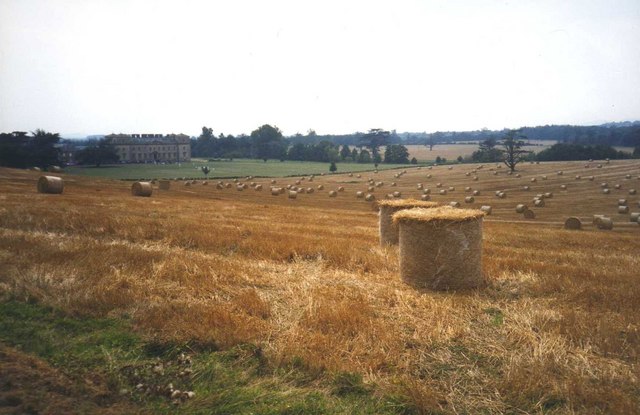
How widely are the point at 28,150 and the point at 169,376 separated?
8719 cm

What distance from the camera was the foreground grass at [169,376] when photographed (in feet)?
16.5

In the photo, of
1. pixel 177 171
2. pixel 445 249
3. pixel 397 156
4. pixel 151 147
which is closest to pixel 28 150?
pixel 177 171

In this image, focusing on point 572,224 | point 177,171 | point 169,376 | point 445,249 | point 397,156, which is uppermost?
point 397,156

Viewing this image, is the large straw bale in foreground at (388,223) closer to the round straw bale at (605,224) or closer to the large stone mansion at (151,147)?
the round straw bale at (605,224)

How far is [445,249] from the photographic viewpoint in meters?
9.27

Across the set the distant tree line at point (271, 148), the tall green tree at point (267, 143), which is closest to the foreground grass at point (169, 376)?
the distant tree line at point (271, 148)

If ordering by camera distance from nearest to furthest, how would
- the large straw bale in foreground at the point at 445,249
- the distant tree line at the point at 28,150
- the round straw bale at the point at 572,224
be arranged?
the large straw bale in foreground at the point at 445,249 < the round straw bale at the point at 572,224 < the distant tree line at the point at 28,150

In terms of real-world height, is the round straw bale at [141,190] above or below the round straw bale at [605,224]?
above

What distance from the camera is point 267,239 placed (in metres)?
13.8

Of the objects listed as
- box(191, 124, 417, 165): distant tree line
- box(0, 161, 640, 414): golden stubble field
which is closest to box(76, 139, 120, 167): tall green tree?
box(191, 124, 417, 165): distant tree line

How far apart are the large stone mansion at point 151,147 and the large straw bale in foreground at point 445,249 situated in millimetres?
149489

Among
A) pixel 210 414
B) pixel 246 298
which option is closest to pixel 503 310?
pixel 246 298

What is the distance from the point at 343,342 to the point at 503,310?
3154 mm

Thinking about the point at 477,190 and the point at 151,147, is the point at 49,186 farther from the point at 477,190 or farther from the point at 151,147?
the point at 151,147
